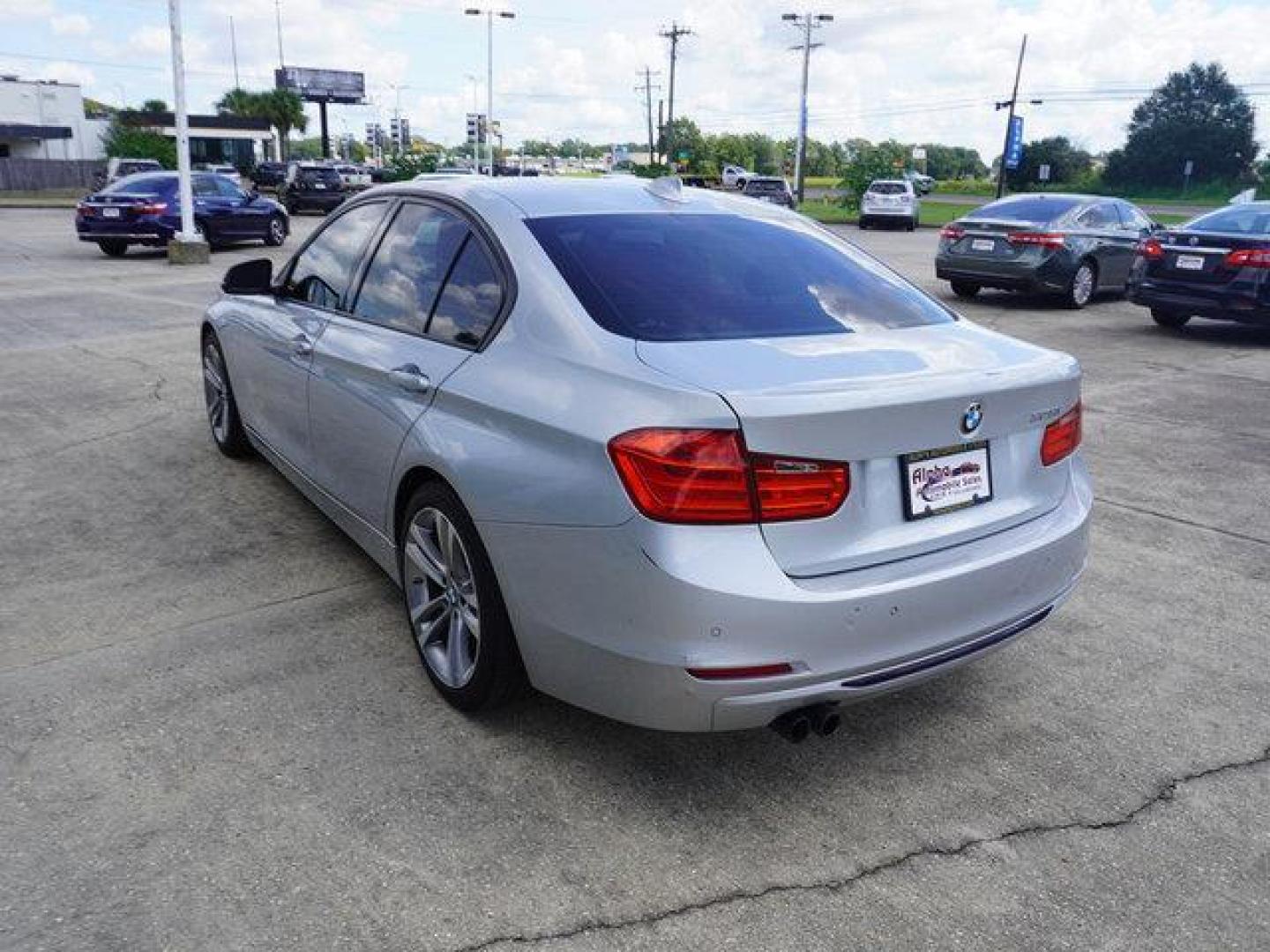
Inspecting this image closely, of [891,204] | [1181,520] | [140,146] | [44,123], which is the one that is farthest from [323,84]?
[1181,520]

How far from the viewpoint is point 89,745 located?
3.01m

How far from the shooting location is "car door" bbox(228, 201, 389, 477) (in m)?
4.13

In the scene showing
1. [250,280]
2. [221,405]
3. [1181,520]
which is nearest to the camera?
[250,280]

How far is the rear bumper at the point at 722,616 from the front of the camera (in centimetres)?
239

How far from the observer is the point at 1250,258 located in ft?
34.3

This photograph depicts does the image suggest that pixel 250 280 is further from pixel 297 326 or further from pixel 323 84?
pixel 323 84

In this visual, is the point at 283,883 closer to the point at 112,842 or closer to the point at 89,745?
the point at 112,842

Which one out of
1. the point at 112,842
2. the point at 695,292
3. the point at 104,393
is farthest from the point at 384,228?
the point at 104,393

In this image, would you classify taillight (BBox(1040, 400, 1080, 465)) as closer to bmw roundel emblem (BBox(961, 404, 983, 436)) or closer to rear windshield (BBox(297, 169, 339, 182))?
bmw roundel emblem (BBox(961, 404, 983, 436))

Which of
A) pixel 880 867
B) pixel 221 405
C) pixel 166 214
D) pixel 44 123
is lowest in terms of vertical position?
pixel 880 867

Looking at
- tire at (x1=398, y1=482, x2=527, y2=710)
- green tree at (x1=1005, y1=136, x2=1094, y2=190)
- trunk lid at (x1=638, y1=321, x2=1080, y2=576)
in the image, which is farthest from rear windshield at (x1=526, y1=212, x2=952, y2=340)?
green tree at (x1=1005, y1=136, x2=1094, y2=190)

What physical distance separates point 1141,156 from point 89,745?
102110 millimetres

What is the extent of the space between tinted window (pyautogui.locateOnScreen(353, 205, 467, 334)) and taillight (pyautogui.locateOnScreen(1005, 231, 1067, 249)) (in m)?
10.8

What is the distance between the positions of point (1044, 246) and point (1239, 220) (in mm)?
2190
